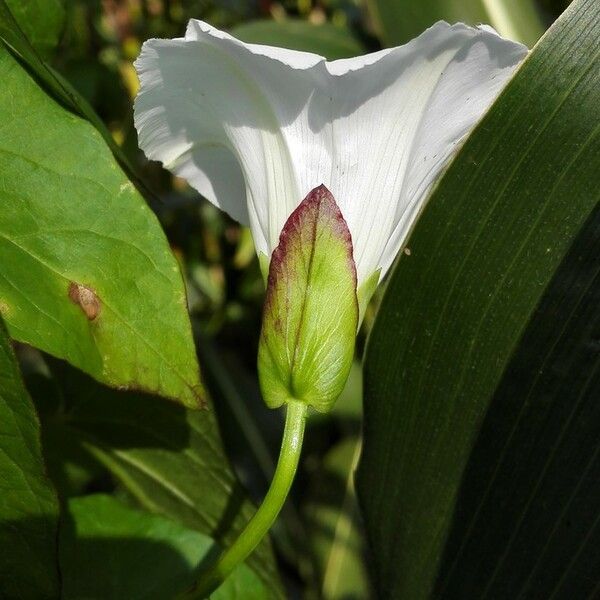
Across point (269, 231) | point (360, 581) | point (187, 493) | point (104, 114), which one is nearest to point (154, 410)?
point (187, 493)

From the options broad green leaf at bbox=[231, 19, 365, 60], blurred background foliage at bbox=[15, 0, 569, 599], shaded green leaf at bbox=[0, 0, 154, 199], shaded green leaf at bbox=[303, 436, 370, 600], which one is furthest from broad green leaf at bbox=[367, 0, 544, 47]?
shaded green leaf at bbox=[0, 0, 154, 199]

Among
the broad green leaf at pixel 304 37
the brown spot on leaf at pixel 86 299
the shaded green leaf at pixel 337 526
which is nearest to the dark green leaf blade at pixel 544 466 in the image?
the brown spot on leaf at pixel 86 299

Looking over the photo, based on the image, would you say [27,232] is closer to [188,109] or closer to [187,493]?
[188,109]

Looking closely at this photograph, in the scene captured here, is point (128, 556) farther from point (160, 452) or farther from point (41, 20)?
point (41, 20)

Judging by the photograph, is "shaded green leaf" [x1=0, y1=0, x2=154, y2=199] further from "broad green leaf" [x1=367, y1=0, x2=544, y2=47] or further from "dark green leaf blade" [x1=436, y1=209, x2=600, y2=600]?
"broad green leaf" [x1=367, y1=0, x2=544, y2=47]

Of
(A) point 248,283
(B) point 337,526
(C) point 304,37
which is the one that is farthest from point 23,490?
(A) point 248,283

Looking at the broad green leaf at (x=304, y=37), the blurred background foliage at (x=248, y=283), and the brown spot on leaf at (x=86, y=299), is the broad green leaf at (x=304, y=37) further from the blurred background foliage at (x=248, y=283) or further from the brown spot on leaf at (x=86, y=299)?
the brown spot on leaf at (x=86, y=299)

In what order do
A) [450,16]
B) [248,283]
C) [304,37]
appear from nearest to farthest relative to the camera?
[450,16]
[304,37]
[248,283]
